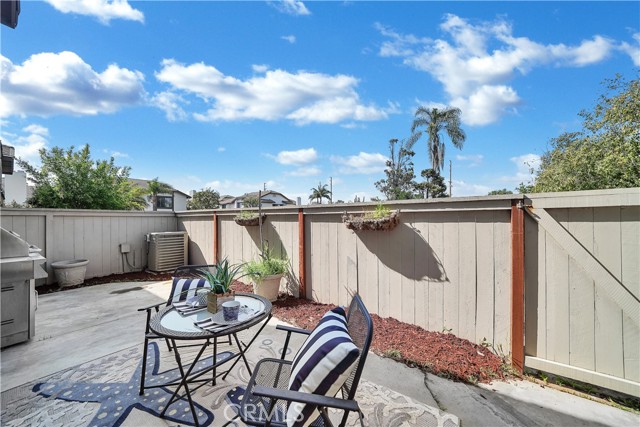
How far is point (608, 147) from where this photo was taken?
5078 mm

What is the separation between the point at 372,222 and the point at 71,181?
7859 millimetres

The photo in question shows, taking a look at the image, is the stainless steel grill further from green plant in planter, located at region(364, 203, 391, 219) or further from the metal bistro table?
green plant in planter, located at region(364, 203, 391, 219)

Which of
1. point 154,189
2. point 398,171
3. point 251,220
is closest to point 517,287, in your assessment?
point 251,220

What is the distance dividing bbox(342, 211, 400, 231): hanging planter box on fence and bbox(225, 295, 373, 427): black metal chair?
1599 mm

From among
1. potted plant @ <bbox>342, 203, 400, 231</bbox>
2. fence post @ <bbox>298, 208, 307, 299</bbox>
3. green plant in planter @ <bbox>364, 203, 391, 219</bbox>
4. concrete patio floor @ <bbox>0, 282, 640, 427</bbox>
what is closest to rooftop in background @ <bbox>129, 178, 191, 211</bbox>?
concrete patio floor @ <bbox>0, 282, 640, 427</bbox>

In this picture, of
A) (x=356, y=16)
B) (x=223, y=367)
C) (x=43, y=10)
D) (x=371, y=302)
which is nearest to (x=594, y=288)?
(x=371, y=302)

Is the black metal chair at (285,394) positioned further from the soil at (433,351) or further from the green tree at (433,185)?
the green tree at (433,185)

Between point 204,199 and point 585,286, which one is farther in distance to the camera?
point 204,199

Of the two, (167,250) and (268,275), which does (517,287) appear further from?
(167,250)

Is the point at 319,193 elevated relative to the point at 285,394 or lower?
elevated

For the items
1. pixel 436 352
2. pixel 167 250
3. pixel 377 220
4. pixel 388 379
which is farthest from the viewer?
pixel 167 250

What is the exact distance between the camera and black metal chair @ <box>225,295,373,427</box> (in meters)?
1.04

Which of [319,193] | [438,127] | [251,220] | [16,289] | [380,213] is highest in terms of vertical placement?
[438,127]

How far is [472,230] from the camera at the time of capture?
2.60m
